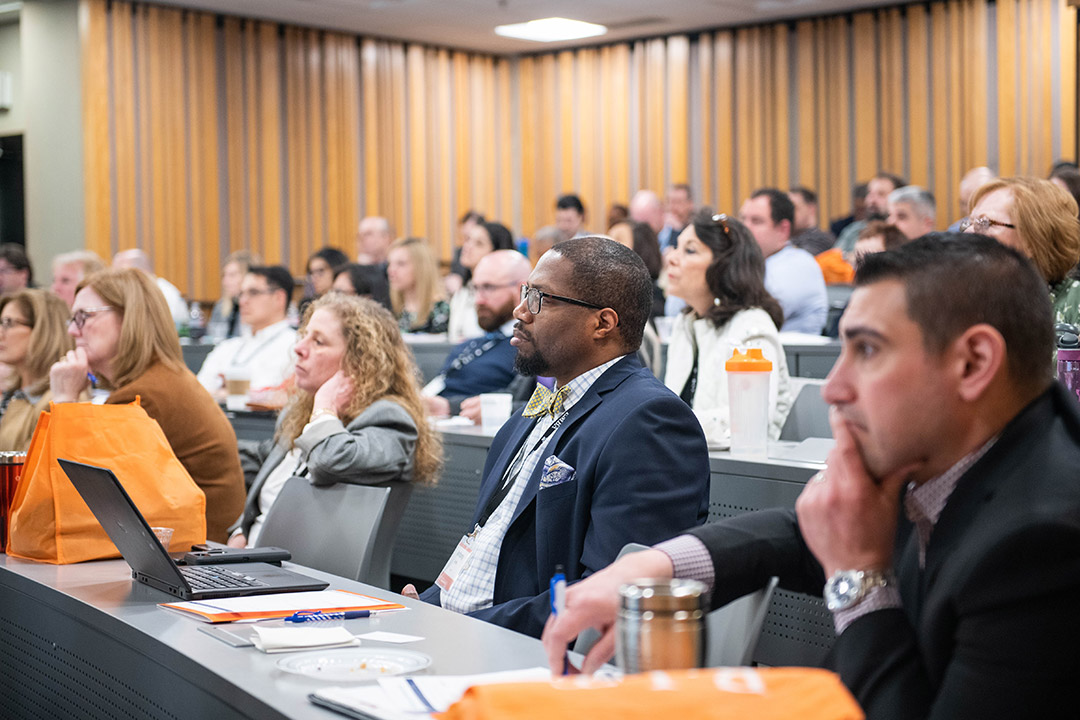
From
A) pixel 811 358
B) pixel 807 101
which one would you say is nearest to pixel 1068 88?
pixel 807 101

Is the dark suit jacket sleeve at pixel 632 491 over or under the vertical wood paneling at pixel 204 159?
under

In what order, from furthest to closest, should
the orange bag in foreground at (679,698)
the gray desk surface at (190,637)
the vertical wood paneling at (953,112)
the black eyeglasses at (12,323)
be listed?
the vertical wood paneling at (953,112) < the black eyeglasses at (12,323) < the gray desk surface at (190,637) < the orange bag in foreground at (679,698)

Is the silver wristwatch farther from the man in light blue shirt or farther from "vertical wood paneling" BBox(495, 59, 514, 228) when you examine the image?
"vertical wood paneling" BBox(495, 59, 514, 228)

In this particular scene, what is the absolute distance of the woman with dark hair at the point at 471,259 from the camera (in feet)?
22.8

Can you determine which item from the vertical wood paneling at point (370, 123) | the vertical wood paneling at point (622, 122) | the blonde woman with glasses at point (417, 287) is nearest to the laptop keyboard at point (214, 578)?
the blonde woman with glasses at point (417, 287)

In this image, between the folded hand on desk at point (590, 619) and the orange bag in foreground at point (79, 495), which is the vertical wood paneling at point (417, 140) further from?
→ the folded hand on desk at point (590, 619)

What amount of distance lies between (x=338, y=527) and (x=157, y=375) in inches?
36.5

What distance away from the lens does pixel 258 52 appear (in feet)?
32.2

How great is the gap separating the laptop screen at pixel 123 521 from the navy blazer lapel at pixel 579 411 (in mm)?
598

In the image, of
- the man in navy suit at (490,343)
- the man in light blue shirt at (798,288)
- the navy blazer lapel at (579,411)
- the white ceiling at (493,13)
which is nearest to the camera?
the navy blazer lapel at (579,411)

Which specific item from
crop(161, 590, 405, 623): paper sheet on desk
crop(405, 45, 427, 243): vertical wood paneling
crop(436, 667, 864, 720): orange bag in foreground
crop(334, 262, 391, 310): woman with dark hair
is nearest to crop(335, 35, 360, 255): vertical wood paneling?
crop(405, 45, 427, 243): vertical wood paneling

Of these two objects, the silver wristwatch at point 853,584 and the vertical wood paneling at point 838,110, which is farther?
the vertical wood paneling at point 838,110

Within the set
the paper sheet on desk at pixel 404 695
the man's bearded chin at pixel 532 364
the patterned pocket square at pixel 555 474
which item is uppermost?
the man's bearded chin at pixel 532 364

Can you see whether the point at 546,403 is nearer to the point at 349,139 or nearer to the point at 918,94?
the point at 918,94
